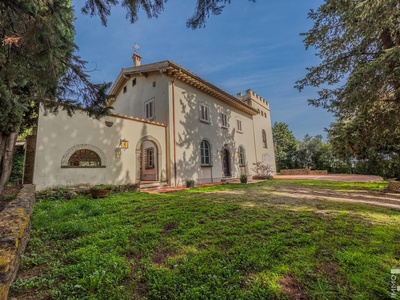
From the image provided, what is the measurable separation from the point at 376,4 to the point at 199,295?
7181mm

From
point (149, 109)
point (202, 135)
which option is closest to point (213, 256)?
point (202, 135)

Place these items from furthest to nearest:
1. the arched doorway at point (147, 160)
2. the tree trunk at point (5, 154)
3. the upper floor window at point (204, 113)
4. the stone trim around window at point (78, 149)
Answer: the arched doorway at point (147, 160)
the upper floor window at point (204, 113)
the stone trim around window at point (78, 149)
the tree trunk at point (5, 154)

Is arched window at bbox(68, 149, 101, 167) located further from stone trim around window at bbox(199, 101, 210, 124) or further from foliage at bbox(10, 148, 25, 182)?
stone trim around window at bbox(199, 101, 210, 124)

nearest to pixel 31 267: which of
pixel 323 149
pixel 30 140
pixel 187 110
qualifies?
pixel 30 140

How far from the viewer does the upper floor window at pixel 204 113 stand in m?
12.2

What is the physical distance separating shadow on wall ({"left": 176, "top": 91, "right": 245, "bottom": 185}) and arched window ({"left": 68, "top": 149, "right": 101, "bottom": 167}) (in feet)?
13.4

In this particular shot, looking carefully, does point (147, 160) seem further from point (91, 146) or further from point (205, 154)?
point (91, 146)

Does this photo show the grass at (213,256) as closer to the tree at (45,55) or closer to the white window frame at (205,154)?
the tree at (45,55)

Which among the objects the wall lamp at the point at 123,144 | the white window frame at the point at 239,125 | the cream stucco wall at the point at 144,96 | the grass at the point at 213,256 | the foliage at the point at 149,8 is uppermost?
the cream stucco wall at the point at 144,96

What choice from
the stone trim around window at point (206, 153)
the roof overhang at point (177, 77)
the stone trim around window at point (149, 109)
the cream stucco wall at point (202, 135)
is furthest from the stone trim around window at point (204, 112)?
the stone trim around window at point (149, 109)

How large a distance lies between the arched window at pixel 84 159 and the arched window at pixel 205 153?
239 inches

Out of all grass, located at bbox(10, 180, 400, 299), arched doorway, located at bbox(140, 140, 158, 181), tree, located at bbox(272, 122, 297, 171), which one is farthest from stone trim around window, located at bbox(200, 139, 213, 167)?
tree, located at bbox(272, 122, 297, 171)

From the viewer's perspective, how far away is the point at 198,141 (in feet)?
38.0

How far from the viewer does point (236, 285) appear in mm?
1934
